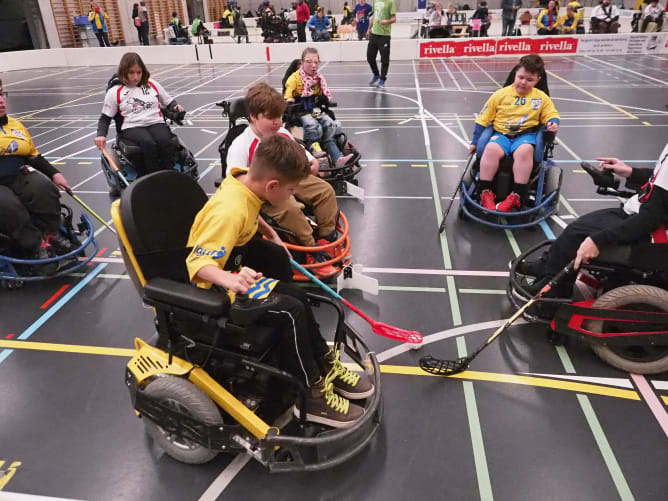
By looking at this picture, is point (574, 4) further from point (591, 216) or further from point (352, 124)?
point (591, 216)

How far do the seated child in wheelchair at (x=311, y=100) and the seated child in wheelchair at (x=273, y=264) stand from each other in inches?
133

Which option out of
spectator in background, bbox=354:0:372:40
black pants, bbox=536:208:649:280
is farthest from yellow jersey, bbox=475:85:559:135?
spectator in background, bbox=354:0:372:40

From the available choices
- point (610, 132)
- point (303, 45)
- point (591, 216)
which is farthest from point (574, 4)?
point (591, 216)

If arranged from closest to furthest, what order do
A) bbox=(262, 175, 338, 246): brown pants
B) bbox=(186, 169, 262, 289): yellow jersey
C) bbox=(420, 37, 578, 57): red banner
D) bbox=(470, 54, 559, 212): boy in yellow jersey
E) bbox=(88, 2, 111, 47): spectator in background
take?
bbox=(186, 169, 262, 289): yellow jersey
bbox=(262, 175, 338, 246): brown pants
bbox=(470, 54, 559, 212): boy in yellow jersey
bbox=(420, 37, 578, 57): red banner
bbox=(88, 2, 111, 47): spectator in background

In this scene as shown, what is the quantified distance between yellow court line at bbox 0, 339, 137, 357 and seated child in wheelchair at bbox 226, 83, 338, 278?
4.58 ft

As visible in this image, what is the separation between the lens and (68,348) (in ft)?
10.2

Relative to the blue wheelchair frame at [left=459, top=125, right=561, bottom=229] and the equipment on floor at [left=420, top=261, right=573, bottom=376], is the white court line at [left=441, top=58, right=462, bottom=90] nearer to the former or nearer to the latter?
the blue wheelchair frame at [left=459, top=125, right=561, bottom=229]

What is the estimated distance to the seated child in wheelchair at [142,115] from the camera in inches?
201

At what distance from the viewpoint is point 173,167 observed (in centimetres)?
554

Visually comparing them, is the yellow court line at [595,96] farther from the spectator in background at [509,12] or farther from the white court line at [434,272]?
the white court line at [434,272]

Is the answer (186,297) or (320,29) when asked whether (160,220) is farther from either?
(320,29)

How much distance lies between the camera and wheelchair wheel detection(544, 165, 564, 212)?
14.3ft

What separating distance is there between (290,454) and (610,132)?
745 centimetres

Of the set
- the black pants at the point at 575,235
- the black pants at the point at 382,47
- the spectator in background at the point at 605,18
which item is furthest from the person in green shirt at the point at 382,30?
the spectator in background at the point at 605,18
